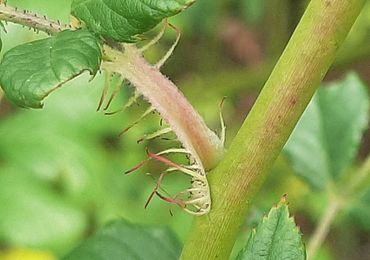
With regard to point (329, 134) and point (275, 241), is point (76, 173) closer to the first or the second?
point (329, 134)

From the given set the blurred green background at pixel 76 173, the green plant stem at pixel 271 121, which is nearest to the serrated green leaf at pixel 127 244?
the green plant stem at pixel 271 121

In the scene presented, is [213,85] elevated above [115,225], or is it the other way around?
[115,225]

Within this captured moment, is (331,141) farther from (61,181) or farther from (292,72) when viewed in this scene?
(61,181)

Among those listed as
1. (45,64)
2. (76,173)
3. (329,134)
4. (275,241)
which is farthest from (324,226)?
(76,173)

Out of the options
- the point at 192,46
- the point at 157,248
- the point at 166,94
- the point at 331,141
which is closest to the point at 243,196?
the point at 166,94

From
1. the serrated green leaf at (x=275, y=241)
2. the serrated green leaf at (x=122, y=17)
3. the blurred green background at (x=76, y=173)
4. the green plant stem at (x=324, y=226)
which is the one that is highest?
the serrated green leaf at (x=122, y=17)

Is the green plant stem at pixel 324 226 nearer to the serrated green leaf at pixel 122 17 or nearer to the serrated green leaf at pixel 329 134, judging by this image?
the serrated green leaf at pixel 329 134

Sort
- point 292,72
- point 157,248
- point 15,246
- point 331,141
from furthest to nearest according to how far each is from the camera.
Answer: point 15,246
point 331,141
point 157,248
point 292,72
